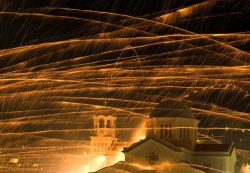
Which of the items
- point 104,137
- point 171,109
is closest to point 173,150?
point 171,109

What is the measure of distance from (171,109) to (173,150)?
4.71m

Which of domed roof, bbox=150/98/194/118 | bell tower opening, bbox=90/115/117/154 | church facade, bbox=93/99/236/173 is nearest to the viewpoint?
church facade, bbox=93/99/236/173

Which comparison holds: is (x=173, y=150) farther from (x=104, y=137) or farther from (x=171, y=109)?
(x=104, y=137)

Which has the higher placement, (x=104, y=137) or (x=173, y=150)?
(x=104, y=137)

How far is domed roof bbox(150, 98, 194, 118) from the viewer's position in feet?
171

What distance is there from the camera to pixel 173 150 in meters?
49.1

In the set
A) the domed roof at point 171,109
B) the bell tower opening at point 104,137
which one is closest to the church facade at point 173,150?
the domed roof at point 171,109

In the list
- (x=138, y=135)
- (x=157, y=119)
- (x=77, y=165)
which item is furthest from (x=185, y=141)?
(x=77, y=165)

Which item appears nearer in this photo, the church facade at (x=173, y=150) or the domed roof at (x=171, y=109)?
the church facade at (x=173, y=150)

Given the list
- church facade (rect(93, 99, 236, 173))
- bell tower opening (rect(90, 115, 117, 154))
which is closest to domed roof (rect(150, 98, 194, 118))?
church facade (rect(93, 99, 236, 173))

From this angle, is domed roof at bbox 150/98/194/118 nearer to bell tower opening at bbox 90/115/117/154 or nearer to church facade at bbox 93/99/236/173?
church facade at bbox 93/99/236/173

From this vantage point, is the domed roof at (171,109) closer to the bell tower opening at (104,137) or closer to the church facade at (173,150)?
the church facade at (173,150)

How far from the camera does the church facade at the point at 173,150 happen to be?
4909 cm

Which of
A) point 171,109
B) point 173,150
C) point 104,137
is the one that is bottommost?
point 173,150
